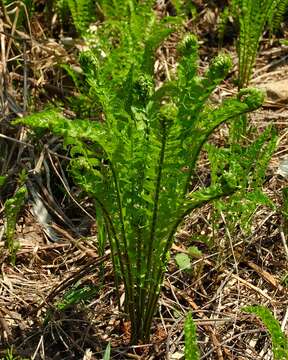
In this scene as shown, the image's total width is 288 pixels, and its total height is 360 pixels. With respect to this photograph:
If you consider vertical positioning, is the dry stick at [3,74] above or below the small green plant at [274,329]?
above

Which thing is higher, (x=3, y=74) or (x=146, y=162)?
(x=146, y=162)

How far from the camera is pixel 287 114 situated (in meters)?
2.85

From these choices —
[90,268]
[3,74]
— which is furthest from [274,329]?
[3,74]

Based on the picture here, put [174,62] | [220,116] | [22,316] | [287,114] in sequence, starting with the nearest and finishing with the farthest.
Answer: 1. [220,116]
2. [22,316]
3. [287,114]
4. [174,62]

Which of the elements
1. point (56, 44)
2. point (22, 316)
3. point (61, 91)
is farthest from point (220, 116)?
point (56, 44)

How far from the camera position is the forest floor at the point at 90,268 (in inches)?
81.4

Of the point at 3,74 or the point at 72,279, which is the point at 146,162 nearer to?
the point at 72,279

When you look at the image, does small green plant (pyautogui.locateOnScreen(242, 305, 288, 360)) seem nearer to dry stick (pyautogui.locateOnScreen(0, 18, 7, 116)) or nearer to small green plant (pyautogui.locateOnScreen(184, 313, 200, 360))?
small green plant (pyautogui.locateOnScreen(184, 313, 200, 360))

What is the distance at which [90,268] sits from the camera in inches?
85.7

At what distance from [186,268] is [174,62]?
116 cm

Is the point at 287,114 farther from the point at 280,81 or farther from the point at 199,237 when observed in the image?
the point at 199,237

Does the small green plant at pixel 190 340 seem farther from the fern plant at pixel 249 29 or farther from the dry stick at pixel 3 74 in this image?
the fern plant at pixel 249 29

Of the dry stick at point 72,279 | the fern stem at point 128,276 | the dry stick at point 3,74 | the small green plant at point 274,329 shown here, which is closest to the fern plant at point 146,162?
the fern stem at point 128,276

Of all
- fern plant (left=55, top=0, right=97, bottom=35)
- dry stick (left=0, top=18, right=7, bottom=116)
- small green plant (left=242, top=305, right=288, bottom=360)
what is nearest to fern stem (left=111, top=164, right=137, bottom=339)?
small green plant (left=242, top=305, right=288, bottom=360)
